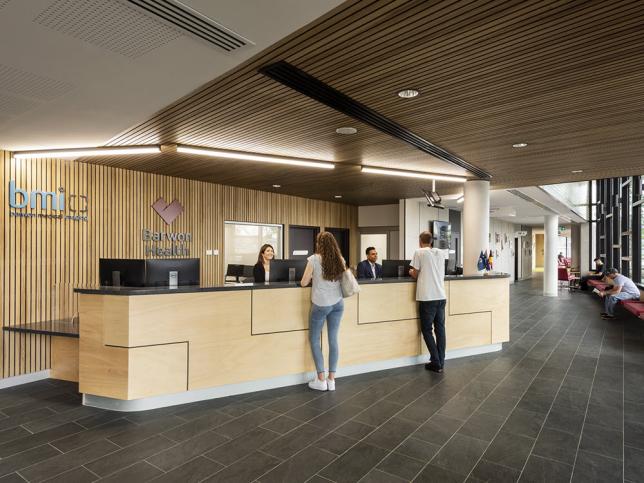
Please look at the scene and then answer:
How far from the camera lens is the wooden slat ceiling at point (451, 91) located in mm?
2570

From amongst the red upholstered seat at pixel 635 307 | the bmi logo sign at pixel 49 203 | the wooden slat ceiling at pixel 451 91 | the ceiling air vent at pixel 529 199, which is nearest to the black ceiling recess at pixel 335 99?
the wooden slat ceiling at pixel 451 91

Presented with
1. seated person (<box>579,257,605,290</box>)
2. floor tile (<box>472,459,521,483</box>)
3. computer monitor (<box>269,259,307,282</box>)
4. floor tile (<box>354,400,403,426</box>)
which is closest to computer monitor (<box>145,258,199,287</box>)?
computer monitor (<box>269,259,307,282</box>)

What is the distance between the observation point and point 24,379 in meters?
5.22

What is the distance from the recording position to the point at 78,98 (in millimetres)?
3426

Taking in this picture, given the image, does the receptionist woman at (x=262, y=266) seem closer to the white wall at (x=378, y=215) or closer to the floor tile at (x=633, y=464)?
the floor tile at (x=633, y=464)

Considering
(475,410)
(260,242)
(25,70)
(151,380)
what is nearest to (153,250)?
(260,242)

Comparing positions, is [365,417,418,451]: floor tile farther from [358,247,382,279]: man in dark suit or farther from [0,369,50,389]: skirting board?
[0,369,50,389]: skirting board

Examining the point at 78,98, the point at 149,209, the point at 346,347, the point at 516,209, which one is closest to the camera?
the point at 78,98

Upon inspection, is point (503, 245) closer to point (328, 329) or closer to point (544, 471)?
point (328, 329)

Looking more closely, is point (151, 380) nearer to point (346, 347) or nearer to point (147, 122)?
point (346, 347)

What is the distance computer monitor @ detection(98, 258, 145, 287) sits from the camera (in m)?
4.69

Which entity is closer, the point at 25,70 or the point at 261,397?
the point at 25,70

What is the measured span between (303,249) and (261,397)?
692 centimetres

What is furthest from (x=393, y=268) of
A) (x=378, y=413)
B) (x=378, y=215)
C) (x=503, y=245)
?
(x=503, y=245)
